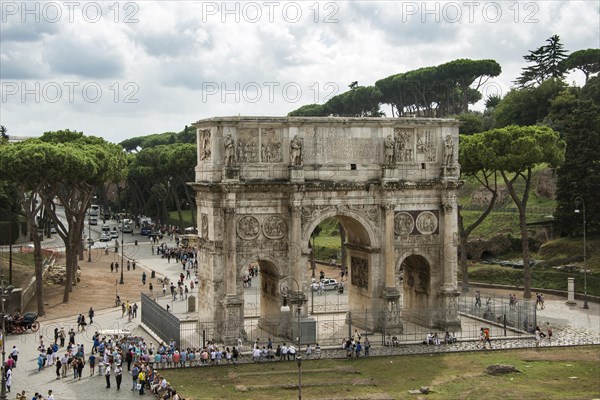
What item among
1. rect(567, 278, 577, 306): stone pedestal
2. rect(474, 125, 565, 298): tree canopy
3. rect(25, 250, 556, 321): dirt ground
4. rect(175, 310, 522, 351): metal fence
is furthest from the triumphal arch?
rect(25, 250, 556, 321): dirt ground

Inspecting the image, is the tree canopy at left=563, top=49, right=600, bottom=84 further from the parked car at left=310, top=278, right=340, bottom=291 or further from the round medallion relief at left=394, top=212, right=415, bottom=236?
the round medallion relief at left=394, top=212, right=415, bottom=236

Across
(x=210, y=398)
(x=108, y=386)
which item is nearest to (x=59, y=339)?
(x=108, y=386)

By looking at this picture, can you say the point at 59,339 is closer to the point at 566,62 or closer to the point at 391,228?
the point at 391,228

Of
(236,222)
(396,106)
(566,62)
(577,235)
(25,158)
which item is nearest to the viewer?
(236,222)

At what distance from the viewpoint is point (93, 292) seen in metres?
66.8

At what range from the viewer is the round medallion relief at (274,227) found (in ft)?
154

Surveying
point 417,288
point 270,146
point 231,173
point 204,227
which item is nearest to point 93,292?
point 204,227

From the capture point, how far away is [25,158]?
183 feet

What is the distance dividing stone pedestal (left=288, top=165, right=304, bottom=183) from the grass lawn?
1002 cm

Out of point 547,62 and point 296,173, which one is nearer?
point 296,173

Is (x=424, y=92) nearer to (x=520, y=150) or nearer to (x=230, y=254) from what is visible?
(x=520, y=150)

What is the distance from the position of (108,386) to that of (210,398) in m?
5.35

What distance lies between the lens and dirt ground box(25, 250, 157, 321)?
5941 cm

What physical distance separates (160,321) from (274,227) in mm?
8575
